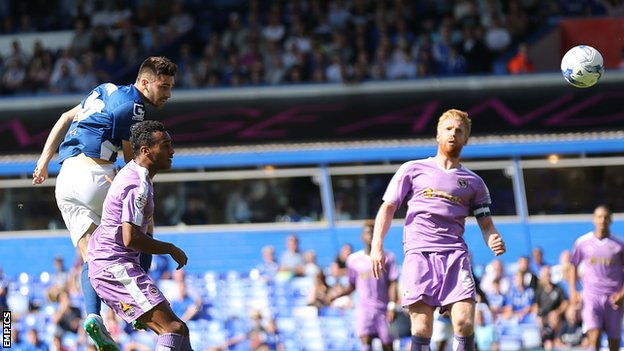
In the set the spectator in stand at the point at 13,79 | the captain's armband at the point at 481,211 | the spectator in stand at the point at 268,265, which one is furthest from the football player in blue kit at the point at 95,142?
the spectator in stand at the point at 13,79

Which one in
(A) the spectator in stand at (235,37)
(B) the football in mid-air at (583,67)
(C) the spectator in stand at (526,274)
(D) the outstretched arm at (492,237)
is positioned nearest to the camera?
(D) the outstretched arm at (492,237)

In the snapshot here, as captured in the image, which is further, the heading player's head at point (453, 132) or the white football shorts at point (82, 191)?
the white football shorts at point (82, 191)

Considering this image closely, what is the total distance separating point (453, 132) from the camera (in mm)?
9359

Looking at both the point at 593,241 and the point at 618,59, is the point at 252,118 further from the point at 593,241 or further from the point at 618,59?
the point at 593,241

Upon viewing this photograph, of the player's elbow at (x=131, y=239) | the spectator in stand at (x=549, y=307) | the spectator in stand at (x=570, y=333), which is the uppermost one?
the player's elbow at (x=131, y=239)

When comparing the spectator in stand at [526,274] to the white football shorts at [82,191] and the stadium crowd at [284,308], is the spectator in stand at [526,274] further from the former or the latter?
the white football shorts at [82,191]

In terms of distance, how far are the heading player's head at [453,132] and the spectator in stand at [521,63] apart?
1251 cm

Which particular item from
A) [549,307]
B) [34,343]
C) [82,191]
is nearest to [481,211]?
[82,191]

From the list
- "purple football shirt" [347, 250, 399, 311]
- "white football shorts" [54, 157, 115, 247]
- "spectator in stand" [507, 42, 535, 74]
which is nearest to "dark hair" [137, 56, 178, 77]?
"white football shorts" [54, 157, 115, 247]

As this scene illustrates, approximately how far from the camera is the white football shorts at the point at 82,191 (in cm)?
947

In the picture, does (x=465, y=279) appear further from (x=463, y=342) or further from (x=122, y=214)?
Answer: (x=122, y=214)

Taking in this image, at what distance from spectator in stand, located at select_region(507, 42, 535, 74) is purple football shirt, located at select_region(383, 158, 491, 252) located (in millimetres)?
12452

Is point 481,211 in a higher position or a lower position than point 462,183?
lower

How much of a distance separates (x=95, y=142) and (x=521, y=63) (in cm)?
1353
